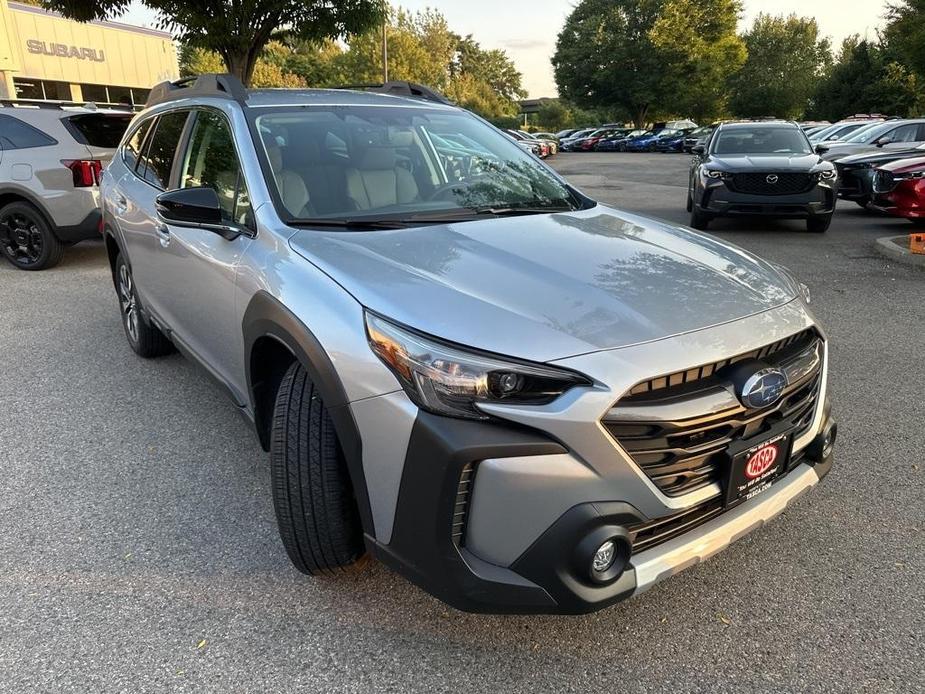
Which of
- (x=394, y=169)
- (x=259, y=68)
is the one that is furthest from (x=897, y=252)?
(x=259, y=68)

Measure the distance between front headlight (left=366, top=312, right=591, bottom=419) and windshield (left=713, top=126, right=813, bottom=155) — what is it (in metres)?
9.60

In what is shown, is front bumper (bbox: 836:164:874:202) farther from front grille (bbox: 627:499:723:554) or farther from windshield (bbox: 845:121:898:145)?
front grille (bbox: 627:499:723:554)

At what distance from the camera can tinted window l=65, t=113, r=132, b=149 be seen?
7.46 m

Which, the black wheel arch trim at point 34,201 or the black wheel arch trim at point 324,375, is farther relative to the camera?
the black wheel arch trim at point 34,201

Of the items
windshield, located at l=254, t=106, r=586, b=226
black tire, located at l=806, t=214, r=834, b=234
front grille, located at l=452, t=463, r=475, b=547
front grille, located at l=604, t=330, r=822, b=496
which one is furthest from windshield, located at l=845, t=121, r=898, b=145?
front grille, located at l=452, t=463, r=475, b=547

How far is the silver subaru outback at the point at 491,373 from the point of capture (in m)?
1.78

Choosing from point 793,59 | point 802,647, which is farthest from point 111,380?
point 793,59

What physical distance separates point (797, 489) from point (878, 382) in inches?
95.9

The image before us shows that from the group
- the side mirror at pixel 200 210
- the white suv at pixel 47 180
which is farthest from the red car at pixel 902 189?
the white suv at pixel 47 180

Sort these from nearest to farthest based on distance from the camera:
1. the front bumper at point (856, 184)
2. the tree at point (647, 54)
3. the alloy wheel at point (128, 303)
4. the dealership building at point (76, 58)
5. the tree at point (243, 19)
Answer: the alloy wheel at point (128, 303)
the front bumper at point (856, 184)
the tree at point (243, 19)
the dealership building at point (76, 58)
the tree at point (647, 54)

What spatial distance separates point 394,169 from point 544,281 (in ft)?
4.10

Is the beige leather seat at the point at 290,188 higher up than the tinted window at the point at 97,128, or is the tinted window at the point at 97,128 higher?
the tinted window at the point at 97,128

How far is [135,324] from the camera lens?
15.5 feet

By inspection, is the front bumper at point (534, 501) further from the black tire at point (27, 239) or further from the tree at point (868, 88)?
the tree at point (868, 88)
